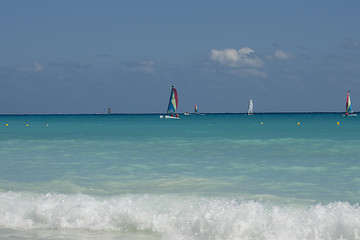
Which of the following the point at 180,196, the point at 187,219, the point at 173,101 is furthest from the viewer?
the point at 173,101

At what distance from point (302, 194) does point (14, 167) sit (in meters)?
12.3

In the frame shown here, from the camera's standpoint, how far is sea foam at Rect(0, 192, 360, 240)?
8.65 meters

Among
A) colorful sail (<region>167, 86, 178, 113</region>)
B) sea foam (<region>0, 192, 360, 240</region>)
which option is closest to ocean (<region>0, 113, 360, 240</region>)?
sea foam (<region>0, 192, 360, 240</region>)

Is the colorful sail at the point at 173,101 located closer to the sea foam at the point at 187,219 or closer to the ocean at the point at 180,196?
the ocean at the point at 180,196

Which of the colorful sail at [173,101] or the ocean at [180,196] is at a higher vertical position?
the colorful sail at [173,101]

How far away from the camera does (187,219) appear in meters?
9.28

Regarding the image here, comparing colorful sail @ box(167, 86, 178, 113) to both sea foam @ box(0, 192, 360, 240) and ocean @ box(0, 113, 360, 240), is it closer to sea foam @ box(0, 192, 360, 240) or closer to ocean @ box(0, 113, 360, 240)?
ocean @ box(0, 113, 360, 240)

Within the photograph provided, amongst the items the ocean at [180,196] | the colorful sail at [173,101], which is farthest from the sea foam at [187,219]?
the colorful sail at [173,101]

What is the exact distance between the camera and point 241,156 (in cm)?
2336

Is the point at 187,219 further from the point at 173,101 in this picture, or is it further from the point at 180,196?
the point at 173,101

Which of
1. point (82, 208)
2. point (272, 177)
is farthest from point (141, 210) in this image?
point (272, 177)

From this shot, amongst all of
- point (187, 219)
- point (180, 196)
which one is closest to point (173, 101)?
point (180, 196)

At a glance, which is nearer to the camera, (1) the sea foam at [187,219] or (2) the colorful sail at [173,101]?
(1) the sea foam at [187,219]

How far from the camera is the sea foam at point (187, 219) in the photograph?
8.65 meters
